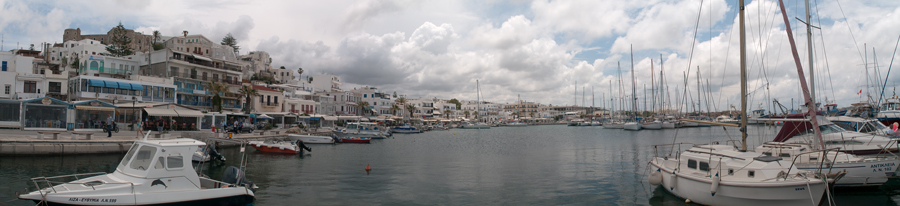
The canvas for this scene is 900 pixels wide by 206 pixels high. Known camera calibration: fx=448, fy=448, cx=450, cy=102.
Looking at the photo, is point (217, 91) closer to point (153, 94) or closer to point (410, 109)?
point (153, 94)

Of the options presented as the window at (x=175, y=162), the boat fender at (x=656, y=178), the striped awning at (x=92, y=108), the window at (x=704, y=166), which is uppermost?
the striped awning at (x=92, y=108)

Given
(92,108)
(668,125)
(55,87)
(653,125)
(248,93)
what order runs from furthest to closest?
(668,125)
(653,125)
(248,93)
(55,87)
(92,108)

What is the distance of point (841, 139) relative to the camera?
20.9 metres

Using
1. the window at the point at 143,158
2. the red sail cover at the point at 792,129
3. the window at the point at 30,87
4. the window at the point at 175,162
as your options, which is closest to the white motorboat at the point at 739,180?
the red sail cover at the point at 792,129

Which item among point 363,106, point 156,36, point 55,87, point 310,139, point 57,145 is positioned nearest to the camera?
point 57,145

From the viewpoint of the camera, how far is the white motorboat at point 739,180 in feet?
40.7

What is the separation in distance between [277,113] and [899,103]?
68308 millimetres

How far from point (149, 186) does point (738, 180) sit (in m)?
17.4

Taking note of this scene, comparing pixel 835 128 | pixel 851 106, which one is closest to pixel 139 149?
pixel 835 128

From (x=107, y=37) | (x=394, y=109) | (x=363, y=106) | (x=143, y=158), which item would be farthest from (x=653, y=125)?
(x=107, y=37)

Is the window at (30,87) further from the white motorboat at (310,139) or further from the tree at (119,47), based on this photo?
the tree at (119,47)

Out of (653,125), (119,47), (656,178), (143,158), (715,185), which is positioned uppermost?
(119,47)

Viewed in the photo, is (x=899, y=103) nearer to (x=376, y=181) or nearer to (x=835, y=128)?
(x=835, y=128)

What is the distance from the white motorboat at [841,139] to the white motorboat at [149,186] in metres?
22.5
